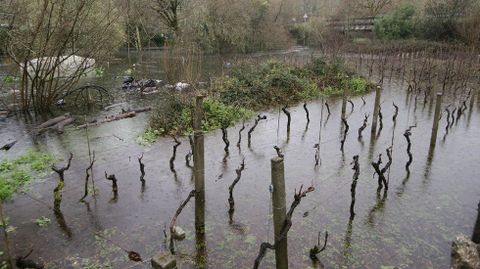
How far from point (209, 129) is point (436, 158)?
5.98 meters

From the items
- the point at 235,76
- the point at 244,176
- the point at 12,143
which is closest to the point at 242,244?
the point at 244,176

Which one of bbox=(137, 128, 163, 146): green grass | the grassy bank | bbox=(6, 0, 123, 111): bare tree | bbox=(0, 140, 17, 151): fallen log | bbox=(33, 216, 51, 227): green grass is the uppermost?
bbox=(6, 0, 123, 111): bare tree

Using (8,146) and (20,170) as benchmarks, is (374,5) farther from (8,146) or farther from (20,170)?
(20,170)

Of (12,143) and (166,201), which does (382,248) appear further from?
(12,143)

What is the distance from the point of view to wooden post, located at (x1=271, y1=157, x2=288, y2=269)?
155 inches

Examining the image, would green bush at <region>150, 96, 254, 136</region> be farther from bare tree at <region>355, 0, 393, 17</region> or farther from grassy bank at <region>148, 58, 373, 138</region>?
bare tree at <region>355, 0, 393, 17</region>

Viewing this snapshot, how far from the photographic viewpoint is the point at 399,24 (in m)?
31.2

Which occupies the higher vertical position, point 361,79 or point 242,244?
point 361,79

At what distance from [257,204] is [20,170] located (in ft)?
16.6

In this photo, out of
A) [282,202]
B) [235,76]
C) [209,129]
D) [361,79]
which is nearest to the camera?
[282,202]

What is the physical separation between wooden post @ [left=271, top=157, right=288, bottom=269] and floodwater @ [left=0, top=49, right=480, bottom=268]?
854 millimetres

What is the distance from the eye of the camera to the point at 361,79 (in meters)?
17.6

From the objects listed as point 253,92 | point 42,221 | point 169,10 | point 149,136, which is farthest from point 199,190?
point 169,10

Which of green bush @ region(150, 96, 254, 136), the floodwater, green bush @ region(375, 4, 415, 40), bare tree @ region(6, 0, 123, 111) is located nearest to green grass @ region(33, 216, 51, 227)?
the floodwater
